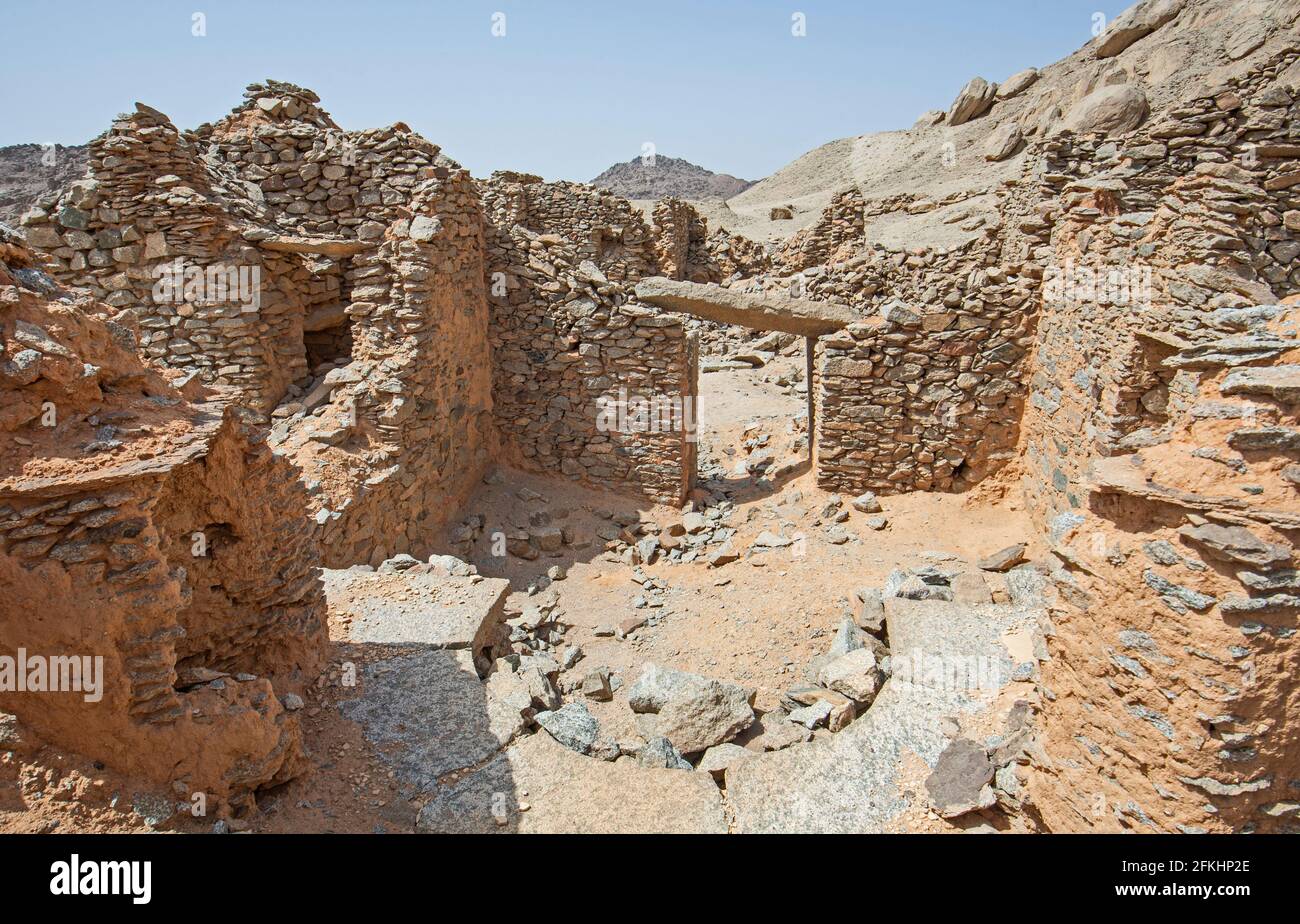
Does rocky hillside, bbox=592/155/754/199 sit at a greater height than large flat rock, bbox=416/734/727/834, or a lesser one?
greater

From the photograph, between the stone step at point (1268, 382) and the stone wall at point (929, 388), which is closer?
the stone step at point (1268, 382)

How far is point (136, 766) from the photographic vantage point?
3.17m

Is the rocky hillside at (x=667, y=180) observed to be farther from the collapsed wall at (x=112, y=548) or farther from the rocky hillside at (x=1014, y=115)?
the collapsed wall at (x=112, y=548)

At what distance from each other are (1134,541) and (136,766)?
4403 millimetres

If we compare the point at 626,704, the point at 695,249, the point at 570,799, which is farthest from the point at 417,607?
the point at 695,249

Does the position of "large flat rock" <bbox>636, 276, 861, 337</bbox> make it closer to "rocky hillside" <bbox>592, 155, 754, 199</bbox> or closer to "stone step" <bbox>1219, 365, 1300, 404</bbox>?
"stone step" <bbox>1219, 365, 1300, 404</bbox>

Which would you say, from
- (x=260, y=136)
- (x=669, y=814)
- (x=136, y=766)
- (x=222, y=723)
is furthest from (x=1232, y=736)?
(x=260, y=136)

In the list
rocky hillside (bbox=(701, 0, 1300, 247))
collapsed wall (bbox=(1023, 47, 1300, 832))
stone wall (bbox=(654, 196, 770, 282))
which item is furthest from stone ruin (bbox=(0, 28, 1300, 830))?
rocky hillside (bbox=(701, 0, 1300, 247))

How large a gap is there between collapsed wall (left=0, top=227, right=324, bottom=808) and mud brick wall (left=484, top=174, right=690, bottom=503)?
5.19 metres

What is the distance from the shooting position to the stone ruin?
287 centimetres

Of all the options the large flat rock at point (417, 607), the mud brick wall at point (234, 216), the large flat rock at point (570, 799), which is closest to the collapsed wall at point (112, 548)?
the large flat rock at point (570, 799)

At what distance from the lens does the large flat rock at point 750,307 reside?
8898 millimetres

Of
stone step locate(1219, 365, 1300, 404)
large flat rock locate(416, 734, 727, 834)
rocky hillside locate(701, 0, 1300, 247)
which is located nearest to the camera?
stone step locate(1219, 365, 1300, 404)

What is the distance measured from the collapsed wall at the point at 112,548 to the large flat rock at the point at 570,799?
94cm
